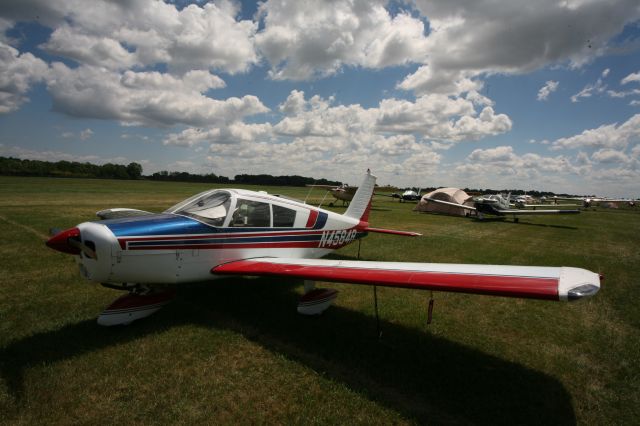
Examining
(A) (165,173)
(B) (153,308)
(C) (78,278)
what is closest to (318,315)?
(B) (153,308)

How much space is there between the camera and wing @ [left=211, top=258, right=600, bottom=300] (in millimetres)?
3021

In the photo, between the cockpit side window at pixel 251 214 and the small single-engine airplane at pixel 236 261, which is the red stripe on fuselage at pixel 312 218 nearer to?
the small single-engine airplane at pixel 236 261

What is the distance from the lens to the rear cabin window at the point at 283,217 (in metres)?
6.21

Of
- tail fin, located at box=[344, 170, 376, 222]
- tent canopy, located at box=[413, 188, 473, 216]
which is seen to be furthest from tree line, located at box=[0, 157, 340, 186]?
tail fin, located at box=[344, 170, 376, 222]

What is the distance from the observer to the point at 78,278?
23.5ft

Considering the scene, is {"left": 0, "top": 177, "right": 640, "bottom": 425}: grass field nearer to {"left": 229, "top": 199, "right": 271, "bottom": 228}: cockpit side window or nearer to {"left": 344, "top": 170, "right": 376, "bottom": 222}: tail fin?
{"left": 229, "top": 199, "right": 271, "bottom": 228}: cockpit side window

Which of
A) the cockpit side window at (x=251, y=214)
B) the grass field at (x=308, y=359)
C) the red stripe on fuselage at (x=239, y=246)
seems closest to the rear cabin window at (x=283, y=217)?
the cockpit side window at (x=251, y=214)

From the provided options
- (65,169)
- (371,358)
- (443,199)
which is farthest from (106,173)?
(371,358)

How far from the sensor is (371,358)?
169 inches

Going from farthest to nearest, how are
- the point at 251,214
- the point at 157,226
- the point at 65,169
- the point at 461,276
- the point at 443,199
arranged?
the point at 65,169 < the point at 443,199 < the point at 251,214 < the point at 157,226 < the point at 461,276

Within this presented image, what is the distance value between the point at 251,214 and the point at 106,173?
120 meters

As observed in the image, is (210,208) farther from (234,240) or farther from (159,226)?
(159,226)

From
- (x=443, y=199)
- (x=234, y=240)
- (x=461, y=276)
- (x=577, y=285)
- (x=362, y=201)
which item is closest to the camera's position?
(x=577, y=285)

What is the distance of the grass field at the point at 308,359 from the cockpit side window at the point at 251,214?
4.90ft
